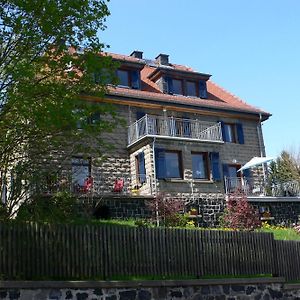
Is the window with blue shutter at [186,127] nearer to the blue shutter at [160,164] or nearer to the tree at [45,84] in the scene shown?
the blue shutter at [160,164]

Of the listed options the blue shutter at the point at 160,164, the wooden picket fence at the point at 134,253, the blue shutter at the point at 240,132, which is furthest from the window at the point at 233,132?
the wooden picket fence at the point at 134,253

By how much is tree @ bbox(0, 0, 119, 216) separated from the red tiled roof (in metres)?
A: 13.1

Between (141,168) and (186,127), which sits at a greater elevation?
(186,127)

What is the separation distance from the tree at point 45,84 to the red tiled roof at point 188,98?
42.9 feet

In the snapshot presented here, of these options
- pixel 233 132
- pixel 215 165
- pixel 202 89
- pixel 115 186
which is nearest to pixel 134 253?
pixel 115 186

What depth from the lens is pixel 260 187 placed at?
29.9 metres

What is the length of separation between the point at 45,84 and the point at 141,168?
1435 centimetres

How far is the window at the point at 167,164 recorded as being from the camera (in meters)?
26.3

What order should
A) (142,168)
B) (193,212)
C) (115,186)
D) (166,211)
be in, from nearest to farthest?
(166,211) < (115,186) < (193,212) < (142,168)

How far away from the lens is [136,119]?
28328 mm

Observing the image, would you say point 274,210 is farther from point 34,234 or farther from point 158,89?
point 34,234

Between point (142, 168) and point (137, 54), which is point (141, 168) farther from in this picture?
point (137, 54)

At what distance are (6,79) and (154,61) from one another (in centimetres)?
2376

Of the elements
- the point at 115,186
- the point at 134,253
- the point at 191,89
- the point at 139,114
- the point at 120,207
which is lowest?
the point at 134,253
